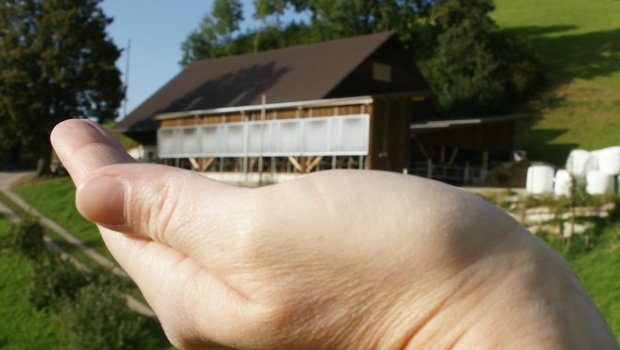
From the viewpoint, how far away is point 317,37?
58562mm

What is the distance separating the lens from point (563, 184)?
17578 millimetres

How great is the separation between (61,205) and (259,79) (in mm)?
11063

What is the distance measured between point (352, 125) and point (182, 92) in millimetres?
16450

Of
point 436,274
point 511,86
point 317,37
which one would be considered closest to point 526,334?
point 436,274

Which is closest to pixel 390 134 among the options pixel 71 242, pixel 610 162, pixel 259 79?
pixel 610 162

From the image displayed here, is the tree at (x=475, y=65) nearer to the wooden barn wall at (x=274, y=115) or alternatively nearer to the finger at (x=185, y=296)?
the wooden barn wall at (x=274, y=115)

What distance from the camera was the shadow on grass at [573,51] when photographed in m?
53.0

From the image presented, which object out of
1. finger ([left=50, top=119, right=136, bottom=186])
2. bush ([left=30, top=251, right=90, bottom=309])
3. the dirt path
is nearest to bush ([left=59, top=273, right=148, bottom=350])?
the dirt path

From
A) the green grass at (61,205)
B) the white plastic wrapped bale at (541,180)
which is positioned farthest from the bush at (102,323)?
the white plastic wrapped bale at (541,180)

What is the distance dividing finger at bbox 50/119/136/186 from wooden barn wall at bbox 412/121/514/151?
2853 cm

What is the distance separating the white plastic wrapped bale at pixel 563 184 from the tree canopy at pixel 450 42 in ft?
87.4

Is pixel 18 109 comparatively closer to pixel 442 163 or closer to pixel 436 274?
pixel 442 163

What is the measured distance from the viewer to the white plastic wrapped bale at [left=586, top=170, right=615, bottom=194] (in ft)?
57.9

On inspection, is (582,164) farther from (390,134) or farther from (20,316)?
(20,316)
